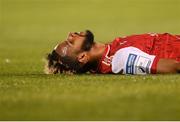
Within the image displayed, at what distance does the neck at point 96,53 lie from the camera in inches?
495

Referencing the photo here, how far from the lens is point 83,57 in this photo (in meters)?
12.6

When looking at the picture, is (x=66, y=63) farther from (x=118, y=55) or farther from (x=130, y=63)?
(x=130, y=63)

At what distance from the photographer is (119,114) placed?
8.18 m

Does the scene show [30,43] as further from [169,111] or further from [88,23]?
[169,111]

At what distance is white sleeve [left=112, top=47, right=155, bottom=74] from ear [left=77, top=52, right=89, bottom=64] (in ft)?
1.51

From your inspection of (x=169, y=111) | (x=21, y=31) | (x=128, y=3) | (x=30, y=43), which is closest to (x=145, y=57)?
(x=169, y=111)

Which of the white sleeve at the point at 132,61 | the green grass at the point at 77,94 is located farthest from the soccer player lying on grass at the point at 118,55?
the green grass at the point at 77,94

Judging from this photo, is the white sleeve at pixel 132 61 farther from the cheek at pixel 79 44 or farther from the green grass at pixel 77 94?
the cheek at pixel 79 44

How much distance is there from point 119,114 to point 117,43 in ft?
15.0

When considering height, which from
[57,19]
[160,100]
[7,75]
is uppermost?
[160,100]

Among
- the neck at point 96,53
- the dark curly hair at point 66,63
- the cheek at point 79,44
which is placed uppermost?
the cheek at point 79,44

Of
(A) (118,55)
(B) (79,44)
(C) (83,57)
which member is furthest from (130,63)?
(B) (79,44)

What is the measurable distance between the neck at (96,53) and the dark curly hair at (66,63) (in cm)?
8

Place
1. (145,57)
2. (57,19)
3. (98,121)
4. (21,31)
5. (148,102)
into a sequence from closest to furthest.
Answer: (98,121)
(148,102)
(145,57)
(21,31)
(57,19)
